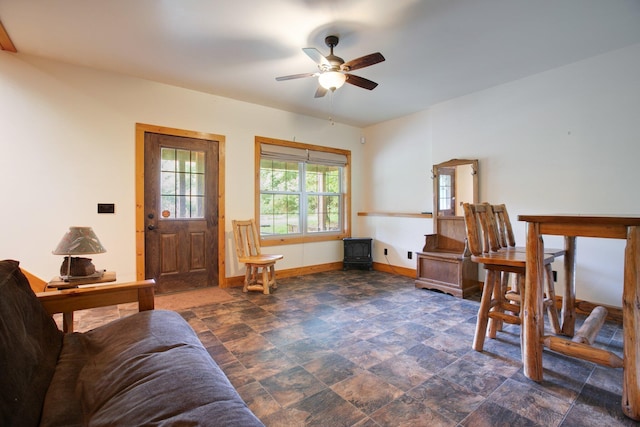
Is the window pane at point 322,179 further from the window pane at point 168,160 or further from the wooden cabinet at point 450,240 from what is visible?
the window pane at point 168,160

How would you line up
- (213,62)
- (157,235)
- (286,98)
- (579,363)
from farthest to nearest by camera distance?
(286,98) < (157,235) < (213,62) < (579,363)

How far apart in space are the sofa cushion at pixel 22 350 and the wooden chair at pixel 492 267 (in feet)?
7.93

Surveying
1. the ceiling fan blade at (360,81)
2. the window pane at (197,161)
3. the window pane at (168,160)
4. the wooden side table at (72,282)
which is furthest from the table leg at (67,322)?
the ceiling fan blade at (360,81)

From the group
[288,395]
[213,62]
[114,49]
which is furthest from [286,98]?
[288,395]

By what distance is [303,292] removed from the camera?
387 centimetres

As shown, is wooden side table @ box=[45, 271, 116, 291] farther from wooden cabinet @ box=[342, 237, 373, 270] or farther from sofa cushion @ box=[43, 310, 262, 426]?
wooden cabinet @ box=[342, 237, 373, 270]

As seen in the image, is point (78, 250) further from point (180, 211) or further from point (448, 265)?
point (448, 265)

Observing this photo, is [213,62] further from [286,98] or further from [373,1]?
[373,1]

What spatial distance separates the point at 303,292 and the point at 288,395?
211cm

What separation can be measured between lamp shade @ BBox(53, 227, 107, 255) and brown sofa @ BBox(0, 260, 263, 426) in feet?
1.68

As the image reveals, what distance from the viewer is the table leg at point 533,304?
6.26 ft

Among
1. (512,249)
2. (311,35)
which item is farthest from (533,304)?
(311,35)

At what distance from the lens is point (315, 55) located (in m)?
2.52

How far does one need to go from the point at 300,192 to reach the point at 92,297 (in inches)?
141
